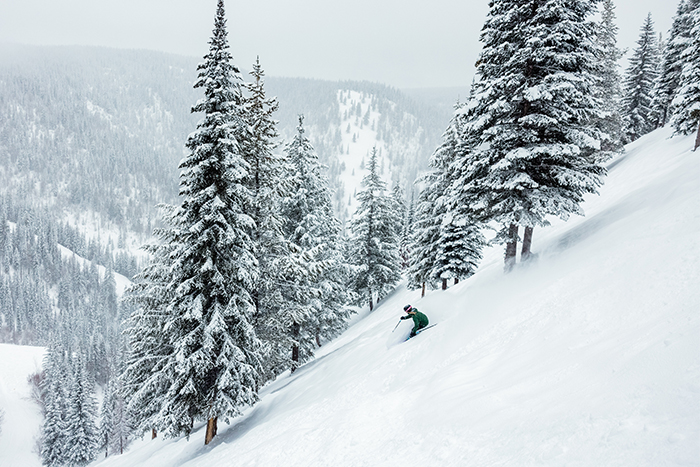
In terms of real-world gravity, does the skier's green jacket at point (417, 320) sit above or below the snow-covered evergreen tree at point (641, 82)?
below

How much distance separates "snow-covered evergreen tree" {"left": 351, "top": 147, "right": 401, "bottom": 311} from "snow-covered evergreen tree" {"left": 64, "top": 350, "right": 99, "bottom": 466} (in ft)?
134

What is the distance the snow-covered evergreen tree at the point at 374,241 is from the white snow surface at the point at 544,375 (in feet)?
64.2

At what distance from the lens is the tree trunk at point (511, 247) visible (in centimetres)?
1329

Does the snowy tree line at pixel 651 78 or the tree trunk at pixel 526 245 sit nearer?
the tree trunk at pixel 526 245

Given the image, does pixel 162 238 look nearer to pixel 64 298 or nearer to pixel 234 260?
pixel 234 260

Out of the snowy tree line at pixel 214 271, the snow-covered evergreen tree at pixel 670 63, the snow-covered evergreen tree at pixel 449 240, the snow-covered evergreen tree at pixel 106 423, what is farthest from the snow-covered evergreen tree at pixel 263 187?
the snow-covered evergreen tree at pixel 106 423

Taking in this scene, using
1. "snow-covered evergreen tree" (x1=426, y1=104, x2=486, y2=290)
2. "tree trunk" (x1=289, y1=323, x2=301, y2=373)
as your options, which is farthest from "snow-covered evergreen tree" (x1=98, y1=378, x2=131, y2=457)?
"snow-covered evergreen tree" (x1=426, y1=104, x2=486, y2=290)

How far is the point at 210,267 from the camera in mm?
12164

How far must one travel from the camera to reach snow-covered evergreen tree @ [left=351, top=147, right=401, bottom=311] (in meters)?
33.4

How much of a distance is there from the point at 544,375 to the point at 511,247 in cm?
867

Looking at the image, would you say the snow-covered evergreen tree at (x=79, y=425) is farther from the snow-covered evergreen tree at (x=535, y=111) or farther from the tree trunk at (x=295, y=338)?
the snow-covered evergreen tree at (x=535, y=111)

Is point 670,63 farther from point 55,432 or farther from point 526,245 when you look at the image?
point 55,432

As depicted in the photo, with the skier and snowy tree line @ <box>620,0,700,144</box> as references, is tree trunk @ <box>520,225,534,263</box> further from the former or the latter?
snowy tree line @ <box>620,0,700,144</box>

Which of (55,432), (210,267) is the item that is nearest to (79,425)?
(55,432)
